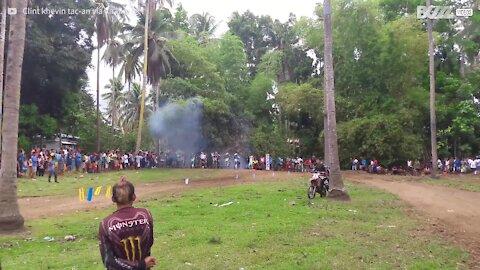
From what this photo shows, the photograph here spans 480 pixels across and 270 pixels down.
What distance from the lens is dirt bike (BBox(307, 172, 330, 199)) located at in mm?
17094

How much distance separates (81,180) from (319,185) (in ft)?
46.7

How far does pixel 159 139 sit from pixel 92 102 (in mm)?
16670

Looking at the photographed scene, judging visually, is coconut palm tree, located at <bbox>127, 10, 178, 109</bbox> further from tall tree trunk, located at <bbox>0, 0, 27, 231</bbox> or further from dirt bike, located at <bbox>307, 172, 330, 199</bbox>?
tall tree trunk, located at <bbox>0, 0, 27, 231</bbox>

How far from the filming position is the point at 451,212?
14.6 metres

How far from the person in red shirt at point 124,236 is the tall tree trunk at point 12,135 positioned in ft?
27.8

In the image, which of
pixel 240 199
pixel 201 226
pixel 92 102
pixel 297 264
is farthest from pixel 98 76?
pixel 297 264

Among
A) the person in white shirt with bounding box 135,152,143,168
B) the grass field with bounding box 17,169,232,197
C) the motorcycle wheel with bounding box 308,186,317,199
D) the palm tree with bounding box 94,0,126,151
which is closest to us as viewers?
the motorcycle wheel with bounding box 308,186,317,199

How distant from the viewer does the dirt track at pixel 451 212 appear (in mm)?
10398

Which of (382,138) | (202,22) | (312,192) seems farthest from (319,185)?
(202,22)

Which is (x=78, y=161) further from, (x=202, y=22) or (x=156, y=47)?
(x=202, y=22)

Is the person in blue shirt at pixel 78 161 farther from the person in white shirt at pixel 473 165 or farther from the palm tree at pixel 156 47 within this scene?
the person in white shirt at pixel 473 165

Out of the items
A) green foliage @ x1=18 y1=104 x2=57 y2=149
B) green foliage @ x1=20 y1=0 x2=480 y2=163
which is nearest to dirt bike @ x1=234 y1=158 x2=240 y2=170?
green foliage @ x1=20 y1=0 x2=480 y2=163

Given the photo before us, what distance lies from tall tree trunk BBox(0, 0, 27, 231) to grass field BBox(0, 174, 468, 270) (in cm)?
62

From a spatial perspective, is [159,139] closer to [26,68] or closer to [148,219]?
[26,68]
